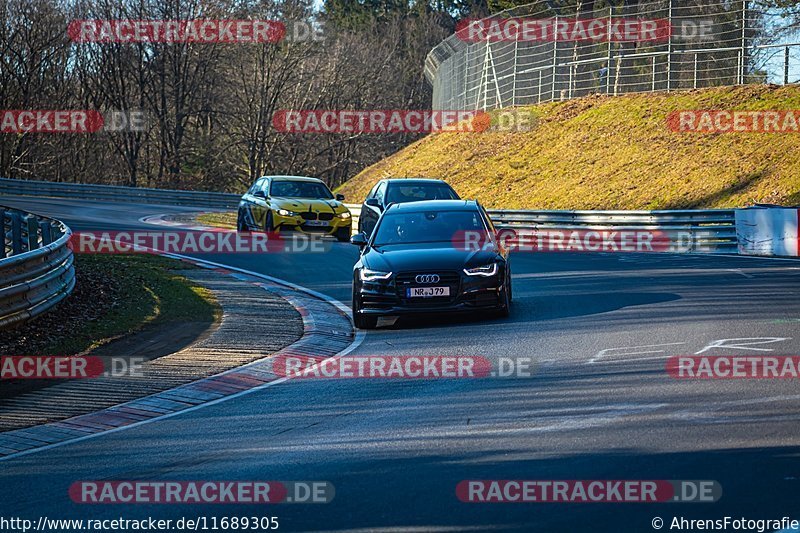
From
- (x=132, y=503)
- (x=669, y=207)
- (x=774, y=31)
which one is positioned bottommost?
(x=132, y=503)

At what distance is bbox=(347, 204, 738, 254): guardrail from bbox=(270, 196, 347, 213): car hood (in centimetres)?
526

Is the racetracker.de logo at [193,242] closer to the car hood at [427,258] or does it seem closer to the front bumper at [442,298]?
the car hood at [427,258]

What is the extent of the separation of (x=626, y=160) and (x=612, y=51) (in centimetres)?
745

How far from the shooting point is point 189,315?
14.5 m

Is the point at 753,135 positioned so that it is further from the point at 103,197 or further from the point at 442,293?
the point at 103,197

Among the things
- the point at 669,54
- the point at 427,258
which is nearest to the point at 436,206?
the point at 427,258

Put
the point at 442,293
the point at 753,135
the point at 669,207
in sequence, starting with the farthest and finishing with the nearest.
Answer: the point at 753,135 < the point at 669,207 < the point at 442,293

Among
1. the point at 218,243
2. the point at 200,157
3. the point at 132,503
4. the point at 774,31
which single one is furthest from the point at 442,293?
the point at 200,157

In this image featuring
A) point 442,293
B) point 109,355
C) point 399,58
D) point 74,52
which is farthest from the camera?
point 399,58

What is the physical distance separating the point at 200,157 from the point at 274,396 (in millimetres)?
56776

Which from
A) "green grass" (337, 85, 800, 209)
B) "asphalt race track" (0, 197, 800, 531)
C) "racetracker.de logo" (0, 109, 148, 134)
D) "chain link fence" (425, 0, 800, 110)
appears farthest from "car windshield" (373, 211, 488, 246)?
"racetracker.de logo" (0, 109, 148, 134)

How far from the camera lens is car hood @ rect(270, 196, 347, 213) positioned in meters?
26.3

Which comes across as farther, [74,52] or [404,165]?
Answer: [74,52]

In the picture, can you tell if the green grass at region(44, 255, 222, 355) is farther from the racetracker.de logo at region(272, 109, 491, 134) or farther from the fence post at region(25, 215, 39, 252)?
the racetracker.de logo at region(272, 109, 491, 134)
